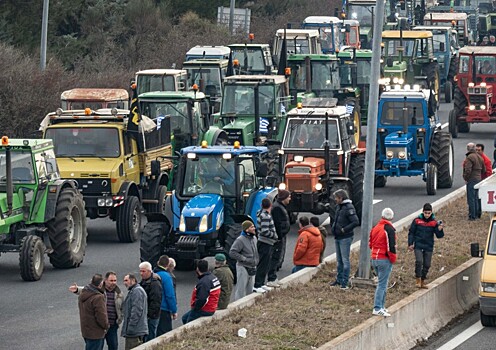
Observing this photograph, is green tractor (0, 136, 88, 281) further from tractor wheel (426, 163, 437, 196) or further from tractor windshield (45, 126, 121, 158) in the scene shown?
tractor wheel (426, 163, 437, 196)

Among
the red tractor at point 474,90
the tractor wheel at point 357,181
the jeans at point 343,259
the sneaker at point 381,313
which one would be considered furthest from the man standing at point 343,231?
the red tractor at point 474,90

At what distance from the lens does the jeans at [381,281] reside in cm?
2138

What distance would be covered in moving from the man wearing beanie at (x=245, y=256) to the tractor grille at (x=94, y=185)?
24.6 feet

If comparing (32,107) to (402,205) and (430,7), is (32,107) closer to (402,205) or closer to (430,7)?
(402,205)

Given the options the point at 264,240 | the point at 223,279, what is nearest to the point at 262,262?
the point at 264,240

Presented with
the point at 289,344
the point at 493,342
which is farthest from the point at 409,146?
the point at 289,344

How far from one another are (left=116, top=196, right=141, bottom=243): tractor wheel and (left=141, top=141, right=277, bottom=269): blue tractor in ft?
12.4

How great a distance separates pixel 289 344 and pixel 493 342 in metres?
4.10

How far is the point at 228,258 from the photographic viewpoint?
24797 millimetres

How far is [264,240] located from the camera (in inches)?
921

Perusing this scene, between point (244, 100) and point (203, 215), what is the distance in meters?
12.4

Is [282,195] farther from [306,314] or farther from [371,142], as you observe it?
[306,314]

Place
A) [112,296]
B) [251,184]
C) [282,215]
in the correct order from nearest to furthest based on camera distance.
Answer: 1. [112,296]
2. [282,215]
3. [251,184]

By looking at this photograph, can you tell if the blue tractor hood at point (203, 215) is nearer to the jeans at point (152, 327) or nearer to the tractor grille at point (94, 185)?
the tractor grille at point (94, 185)
